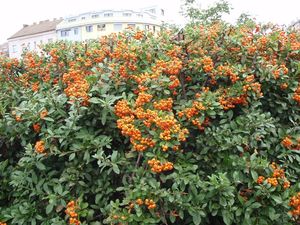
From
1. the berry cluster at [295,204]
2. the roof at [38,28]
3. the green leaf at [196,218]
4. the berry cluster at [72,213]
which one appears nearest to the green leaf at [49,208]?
the berry cluster at [72,213]

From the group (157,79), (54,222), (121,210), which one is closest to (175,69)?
(157,79)

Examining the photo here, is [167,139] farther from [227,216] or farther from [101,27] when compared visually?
[101,27]

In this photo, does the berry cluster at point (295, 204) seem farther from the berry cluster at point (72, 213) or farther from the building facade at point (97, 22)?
the building facade at point (97, 22)

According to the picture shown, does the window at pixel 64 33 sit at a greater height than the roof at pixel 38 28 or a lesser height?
lesser

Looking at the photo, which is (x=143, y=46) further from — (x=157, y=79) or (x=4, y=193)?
(x=4, y=193)

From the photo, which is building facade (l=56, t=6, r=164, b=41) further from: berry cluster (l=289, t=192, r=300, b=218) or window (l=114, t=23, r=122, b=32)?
berry cluster (l=289, t=192, r=300, b=218)

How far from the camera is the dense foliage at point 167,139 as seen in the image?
229cm

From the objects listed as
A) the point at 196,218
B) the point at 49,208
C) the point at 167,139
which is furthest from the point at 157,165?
the point at 49,208

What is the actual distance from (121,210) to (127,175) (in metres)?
0.23

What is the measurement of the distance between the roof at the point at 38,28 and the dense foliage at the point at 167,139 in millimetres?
52122

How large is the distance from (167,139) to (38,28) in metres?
54.2

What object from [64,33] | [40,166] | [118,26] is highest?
[118,26]

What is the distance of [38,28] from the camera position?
5278 cm

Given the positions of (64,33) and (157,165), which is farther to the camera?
(64,33)
